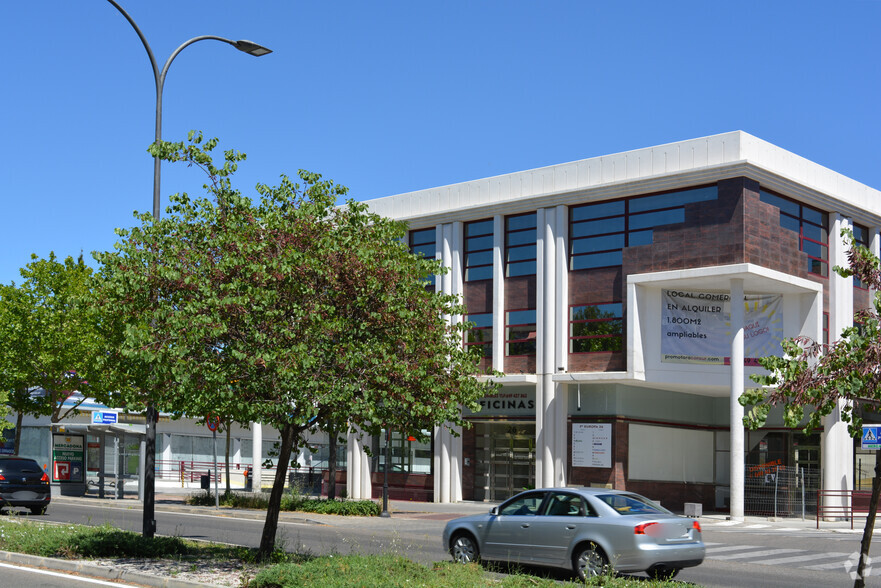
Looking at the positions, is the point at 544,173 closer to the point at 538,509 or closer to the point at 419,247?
the point at 419,247

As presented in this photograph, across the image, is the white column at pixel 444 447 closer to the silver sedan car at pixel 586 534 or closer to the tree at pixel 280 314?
the silver sedan car at pixel 586 534

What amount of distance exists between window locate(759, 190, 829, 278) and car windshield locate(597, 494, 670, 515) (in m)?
19.1

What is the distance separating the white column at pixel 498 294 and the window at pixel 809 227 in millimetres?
9101

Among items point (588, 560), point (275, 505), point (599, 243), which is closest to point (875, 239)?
point (599, 243)

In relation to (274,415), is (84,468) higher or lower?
lower

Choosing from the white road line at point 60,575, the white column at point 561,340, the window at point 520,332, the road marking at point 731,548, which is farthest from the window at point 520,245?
the white road line at point 60,575

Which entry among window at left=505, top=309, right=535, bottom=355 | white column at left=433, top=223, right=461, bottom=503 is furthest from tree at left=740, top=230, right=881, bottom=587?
white column at left=433, top=223, right=461, bottom=503

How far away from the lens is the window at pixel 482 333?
35938 millimetres

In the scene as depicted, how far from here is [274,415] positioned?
43.5ft

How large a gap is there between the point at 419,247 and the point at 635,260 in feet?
29.7

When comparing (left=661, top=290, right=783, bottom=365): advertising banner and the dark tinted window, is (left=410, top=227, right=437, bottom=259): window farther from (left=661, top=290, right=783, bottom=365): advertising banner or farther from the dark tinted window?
the dark tinted window

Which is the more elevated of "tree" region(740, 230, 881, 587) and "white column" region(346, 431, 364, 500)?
"tree" region(740, 230, 881, 587)

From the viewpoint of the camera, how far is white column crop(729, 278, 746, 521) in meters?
29.9

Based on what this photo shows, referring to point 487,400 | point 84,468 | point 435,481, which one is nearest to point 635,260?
point 487,400
